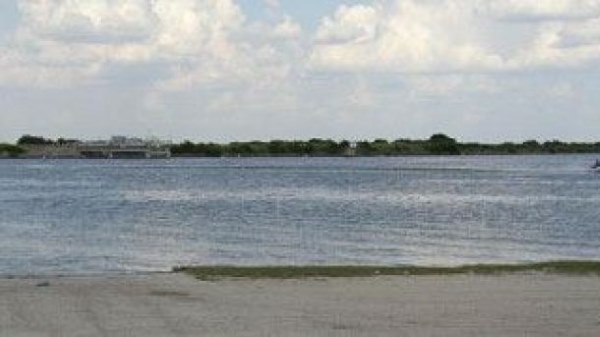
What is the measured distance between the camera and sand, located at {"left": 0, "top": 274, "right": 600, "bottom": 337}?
13688mm

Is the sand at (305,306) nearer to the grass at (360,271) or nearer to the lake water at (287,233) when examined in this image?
the grass at (360,271)

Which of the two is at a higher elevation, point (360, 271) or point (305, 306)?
point (305, 306)

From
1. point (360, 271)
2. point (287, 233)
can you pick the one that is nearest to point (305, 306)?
point (360, 271)

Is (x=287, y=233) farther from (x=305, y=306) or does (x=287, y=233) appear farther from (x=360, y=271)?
(x=305, y=306)

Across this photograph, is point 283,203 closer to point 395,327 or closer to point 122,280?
point 122,280

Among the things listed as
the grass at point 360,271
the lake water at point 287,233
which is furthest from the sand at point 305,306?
the lake water at point 287,233

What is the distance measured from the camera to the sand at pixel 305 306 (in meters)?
13.7

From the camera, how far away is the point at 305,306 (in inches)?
624

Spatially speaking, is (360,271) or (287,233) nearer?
(360,271)

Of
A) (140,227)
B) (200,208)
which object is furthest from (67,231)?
(200,208)

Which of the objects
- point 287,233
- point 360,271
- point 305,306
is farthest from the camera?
point 287,233

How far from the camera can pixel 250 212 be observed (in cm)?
6047

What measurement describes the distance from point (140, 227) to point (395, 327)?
3484 centimetres

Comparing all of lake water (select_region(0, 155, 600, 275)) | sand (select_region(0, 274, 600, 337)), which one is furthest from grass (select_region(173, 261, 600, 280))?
lake water (select_region(0, 155, 600, 275))
